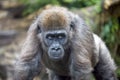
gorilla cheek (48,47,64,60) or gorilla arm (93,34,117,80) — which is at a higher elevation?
gorilla cheek (48,47,64,60)

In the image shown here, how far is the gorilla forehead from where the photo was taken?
639cm

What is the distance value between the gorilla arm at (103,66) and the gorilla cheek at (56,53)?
1.11 m

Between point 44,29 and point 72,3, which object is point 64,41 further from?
point 72,3

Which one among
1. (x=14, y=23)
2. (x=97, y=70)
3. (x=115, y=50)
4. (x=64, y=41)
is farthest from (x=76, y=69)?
(x=14, y=23)

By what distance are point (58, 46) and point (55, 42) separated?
93 mm

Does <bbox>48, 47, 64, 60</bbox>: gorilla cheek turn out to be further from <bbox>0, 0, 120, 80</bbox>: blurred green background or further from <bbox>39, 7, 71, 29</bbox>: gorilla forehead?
<bbox>0, 0, 120, 80</bbox>: blurred green background

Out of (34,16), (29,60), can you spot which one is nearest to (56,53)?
(29,60)

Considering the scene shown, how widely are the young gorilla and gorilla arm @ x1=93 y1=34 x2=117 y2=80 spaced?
0.57 metres

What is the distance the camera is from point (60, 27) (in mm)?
6438

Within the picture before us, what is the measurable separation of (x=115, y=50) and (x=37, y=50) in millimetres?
3049

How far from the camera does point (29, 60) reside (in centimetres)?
651

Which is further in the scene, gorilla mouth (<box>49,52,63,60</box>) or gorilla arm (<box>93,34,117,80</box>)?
gorilla arm (<box>93,34,117,80</box>)

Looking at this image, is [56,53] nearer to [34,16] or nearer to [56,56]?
[56,56]

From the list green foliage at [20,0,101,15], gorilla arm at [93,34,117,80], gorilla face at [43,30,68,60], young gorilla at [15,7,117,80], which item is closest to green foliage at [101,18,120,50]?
green foliage at [20,0,101,15]
